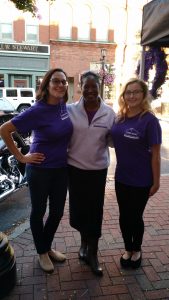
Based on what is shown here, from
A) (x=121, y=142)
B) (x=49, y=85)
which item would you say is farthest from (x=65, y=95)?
(x=121, y=142)

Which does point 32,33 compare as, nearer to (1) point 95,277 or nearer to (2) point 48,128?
(2) point 48,128

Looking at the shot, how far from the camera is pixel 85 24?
27.5 m

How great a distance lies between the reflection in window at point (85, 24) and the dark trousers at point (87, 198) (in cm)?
2635

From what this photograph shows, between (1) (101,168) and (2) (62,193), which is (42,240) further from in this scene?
(1) (101,168)

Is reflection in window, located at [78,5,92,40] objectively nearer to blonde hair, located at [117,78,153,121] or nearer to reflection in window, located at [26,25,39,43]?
reflection in window, located at [26,25,39,43]

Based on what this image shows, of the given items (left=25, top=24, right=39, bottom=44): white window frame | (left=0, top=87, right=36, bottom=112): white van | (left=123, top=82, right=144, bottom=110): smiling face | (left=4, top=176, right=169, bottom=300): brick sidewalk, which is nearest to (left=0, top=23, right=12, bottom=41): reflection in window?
(left=25, top=24, right=39, bottom=44): white window frame

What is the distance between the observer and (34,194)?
2.98 m

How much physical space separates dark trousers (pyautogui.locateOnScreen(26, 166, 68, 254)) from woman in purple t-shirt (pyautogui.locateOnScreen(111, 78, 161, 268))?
55cm

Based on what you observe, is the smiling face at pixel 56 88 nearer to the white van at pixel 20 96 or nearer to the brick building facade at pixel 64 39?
the white van at pixel 20 96

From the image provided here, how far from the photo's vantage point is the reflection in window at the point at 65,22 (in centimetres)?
2683

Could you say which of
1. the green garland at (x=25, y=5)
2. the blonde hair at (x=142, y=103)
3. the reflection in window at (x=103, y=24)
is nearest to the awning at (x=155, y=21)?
the blonde hair at (x=142, y=103)

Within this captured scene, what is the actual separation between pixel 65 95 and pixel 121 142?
0.68 metres

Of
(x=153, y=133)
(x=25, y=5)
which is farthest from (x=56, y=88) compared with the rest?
(x=25, y=5)

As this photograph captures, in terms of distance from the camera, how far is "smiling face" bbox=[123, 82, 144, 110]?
2.86m
